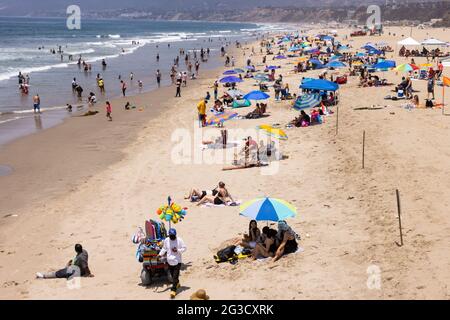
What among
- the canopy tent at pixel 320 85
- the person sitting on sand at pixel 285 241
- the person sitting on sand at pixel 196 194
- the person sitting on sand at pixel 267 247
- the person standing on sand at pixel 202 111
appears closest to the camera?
the person sitting on sand at pixel 285 241

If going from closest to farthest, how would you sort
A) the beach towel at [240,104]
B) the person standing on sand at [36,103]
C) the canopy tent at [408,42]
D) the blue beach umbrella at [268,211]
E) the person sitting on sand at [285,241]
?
the blue beach umbrella at [268,211], the person sitting on sand at [285,241], the beach towel at [240,104], the person standing on sand at [36,103], the canopy tent at [408,42]

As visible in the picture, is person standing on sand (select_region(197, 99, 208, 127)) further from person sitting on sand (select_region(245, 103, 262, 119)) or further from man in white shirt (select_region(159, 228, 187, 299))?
man in white shirt (select_region(159, 228, 187, 299))

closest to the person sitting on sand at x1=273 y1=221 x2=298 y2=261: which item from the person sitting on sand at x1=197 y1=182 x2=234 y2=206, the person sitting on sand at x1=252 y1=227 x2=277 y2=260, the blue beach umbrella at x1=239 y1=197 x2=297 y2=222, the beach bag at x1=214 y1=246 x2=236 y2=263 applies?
the person sitting on sand at x1=252 y1=227 x2=277 y2=260

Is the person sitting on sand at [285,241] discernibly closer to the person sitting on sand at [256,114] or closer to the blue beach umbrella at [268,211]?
the blue beach umbrella at [268,211]

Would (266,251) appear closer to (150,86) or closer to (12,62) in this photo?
(150,86)

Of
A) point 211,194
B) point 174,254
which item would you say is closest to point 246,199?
point 211,194

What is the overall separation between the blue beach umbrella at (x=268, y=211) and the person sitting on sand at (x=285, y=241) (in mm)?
349

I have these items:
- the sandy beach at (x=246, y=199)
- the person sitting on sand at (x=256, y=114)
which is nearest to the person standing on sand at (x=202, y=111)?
the sandy beach at (x=246, y=199)

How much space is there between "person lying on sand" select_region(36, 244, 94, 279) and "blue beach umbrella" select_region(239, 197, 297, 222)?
9.84ft

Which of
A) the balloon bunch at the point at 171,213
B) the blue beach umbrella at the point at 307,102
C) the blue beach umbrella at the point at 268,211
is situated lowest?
the balloon bunch at the point at 171,213

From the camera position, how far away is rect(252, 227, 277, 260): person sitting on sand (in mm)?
9312

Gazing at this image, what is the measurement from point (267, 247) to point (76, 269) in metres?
3.48

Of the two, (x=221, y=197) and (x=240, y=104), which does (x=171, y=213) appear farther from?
(x=240, y=104)

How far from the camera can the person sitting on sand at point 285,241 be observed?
9.19 meters
